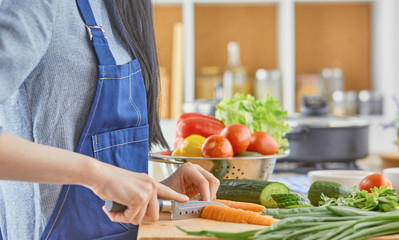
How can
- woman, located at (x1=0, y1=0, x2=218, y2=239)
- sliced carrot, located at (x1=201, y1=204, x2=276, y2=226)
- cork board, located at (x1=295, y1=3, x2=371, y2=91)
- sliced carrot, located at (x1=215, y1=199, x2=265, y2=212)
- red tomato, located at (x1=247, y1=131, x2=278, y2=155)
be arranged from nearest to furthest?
woman, located at (x1=0, y1=0, x2=218, y2=239) → sliced carrot, located at (x1=201, y1=204, x2=276, y2=226) → sliced carrot, located at (x1=215, y1=199, x2=265, y2=212) → red tomato, located at (x1=247, y1=131, x2=278, y2=155) → cork board, located at (x1=295, y1=3, x2=371, y2=91)

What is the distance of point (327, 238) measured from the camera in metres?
0.89

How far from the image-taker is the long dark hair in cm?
116

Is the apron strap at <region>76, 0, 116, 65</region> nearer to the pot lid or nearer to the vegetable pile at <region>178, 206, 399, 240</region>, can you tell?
the vegetable pile at <region>178, 206, 399, 240</region>

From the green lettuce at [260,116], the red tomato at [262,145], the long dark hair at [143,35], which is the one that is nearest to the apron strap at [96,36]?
the long dark hair at [143,35]

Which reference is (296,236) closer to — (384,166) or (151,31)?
(151,31)

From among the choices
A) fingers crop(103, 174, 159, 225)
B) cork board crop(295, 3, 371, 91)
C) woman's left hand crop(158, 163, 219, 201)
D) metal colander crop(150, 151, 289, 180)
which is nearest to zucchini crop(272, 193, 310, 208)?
woman's left hand crop(158, 163, 219, 201)

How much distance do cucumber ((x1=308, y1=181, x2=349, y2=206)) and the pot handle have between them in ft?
3.93

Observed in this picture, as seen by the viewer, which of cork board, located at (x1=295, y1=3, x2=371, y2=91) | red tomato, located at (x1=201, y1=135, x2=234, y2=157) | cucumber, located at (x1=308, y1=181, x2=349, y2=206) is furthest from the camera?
cork board, located at (x1=295, y1=3, x2=371, y2=91)

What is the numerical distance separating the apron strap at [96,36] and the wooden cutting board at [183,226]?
0.31 meters

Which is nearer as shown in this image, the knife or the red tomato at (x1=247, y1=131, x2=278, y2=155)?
the knife

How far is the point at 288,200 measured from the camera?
3.82 feet

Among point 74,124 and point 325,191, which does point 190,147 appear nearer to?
point 325,191

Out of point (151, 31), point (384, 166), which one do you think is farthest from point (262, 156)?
point (384, 166)

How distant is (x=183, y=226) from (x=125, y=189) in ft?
0.64
